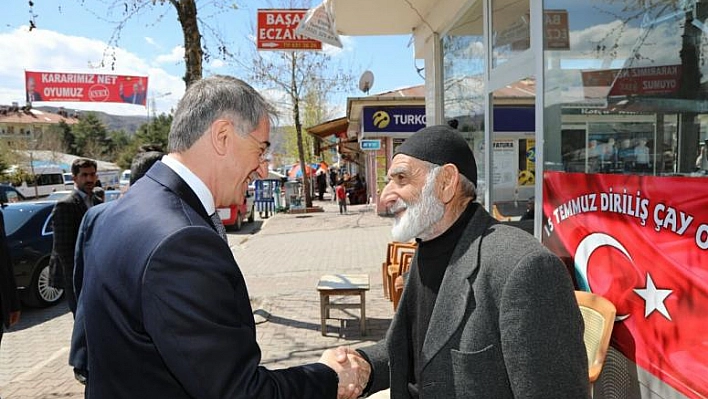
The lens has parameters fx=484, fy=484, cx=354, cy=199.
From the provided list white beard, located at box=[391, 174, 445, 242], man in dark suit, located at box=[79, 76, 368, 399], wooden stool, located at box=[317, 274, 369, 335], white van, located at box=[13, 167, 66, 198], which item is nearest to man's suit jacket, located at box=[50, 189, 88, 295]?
wooden stool, located at box=[317, 274, 369, 335]

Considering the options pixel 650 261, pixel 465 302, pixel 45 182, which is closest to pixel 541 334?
pixel 465 302

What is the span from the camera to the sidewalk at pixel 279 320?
15.4 feet

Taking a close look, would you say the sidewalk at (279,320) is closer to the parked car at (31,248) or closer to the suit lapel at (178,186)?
the parked car at (31,248)

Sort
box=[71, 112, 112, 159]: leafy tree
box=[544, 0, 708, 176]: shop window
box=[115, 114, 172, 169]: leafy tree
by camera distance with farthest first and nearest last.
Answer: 1. box=[71, 112, 112, 159]: leafy tree
2. box=[115, 114, 172, 169]: leafy tree
3. box=[544, 0, 708, 176]: shop window

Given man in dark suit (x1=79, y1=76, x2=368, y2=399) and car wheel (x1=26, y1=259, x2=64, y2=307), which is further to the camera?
car wheel (x1=26, y1=259, x2=64, y2=307)

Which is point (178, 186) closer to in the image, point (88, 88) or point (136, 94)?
point (88, 88)

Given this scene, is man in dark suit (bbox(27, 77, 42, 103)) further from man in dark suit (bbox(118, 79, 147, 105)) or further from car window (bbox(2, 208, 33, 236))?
car window (bbox(2, 208, 33, 236))

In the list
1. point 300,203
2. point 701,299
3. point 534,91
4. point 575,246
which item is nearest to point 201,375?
point 701,299

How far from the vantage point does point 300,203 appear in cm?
2147

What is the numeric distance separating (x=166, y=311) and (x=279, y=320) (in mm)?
5146

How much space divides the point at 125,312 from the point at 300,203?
2033cm

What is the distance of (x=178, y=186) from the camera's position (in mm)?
1358

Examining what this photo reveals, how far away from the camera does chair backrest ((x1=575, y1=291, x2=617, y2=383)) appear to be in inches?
94.7

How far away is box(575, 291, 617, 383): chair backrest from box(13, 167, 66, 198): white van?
40.2 metres
